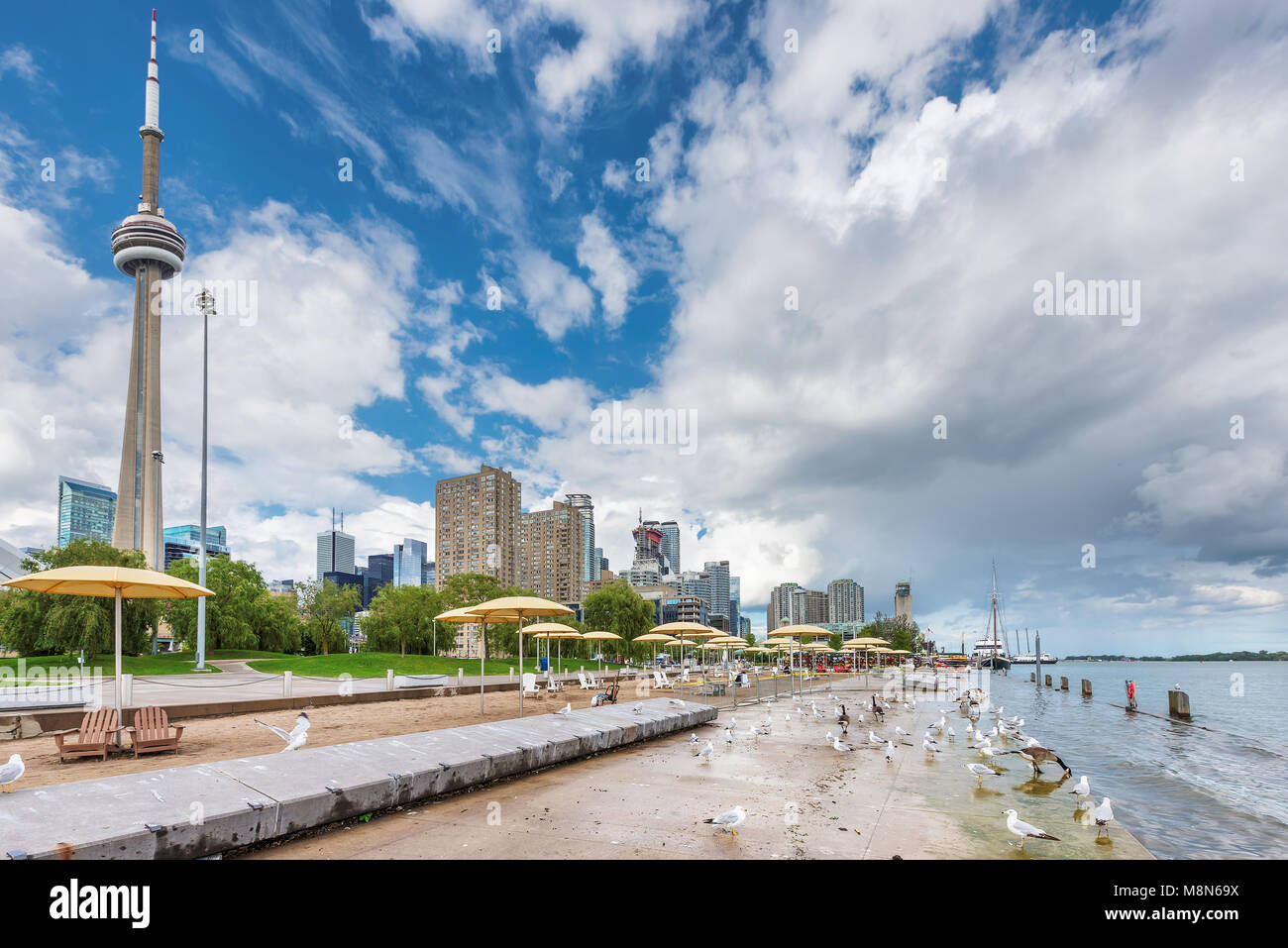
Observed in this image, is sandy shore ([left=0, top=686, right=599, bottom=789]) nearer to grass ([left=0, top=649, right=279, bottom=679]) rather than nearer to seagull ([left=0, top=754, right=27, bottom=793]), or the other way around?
seagull ([left=0, top=754, right=27, bottom=793])

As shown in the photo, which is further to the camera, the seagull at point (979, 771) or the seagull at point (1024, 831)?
the seagull at point (979, 771)

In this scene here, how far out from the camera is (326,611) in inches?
2665

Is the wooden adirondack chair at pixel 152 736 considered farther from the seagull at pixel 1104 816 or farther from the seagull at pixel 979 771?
the seagull at pixel 1104 816

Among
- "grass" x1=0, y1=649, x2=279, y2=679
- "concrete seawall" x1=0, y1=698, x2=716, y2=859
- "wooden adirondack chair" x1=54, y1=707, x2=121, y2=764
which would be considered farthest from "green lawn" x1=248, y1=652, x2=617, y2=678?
"concrete seawall" x1=0, y1=698, x2=716, y2=859

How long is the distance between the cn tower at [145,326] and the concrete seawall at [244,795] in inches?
4903

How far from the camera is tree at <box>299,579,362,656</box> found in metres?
67.4

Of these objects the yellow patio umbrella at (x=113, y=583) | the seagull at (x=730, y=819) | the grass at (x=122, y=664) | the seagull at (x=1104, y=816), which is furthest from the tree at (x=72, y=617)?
the seagull at (x=1104, y=816)

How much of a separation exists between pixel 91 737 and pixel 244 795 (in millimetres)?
7048

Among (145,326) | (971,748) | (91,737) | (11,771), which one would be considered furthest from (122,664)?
(145,326)

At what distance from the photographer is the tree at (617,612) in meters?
64.9

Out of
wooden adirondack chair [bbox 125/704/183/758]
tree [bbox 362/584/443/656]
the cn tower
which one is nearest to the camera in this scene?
wooden adirondack chair [bbox 125/704/183/758]

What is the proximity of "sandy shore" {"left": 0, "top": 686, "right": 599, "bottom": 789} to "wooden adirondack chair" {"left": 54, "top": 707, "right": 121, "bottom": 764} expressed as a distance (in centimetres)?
15

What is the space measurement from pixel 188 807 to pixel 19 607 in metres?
42.9
